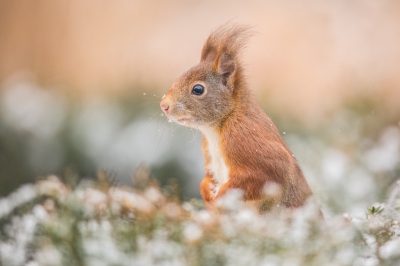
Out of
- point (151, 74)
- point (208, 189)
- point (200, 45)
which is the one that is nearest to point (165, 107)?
point (208, 189)

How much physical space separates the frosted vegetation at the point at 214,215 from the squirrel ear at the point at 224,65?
0.14 m

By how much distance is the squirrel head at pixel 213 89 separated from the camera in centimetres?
87

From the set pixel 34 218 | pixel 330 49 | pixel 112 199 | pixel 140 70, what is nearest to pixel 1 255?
pixel 34 218

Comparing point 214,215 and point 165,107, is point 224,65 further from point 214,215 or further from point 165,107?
point 214,215

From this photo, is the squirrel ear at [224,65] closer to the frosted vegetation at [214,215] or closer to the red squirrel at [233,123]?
the red squirrel at [233,123]

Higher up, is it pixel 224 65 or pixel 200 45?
pixel 200 45

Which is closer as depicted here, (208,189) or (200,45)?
(208,189)

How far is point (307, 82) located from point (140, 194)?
3.64 feet

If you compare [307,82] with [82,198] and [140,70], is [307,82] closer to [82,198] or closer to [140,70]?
[140,70]

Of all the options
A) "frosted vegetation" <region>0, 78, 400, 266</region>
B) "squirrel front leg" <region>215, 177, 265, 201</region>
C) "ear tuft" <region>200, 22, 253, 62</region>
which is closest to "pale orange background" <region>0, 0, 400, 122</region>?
"frosted vegetation" <region>0, 78, 400, 266</region>

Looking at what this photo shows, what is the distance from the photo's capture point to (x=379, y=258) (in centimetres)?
66

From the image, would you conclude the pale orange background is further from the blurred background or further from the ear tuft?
the ear tuft

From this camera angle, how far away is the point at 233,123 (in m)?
0.88

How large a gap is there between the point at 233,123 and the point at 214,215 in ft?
0.62
